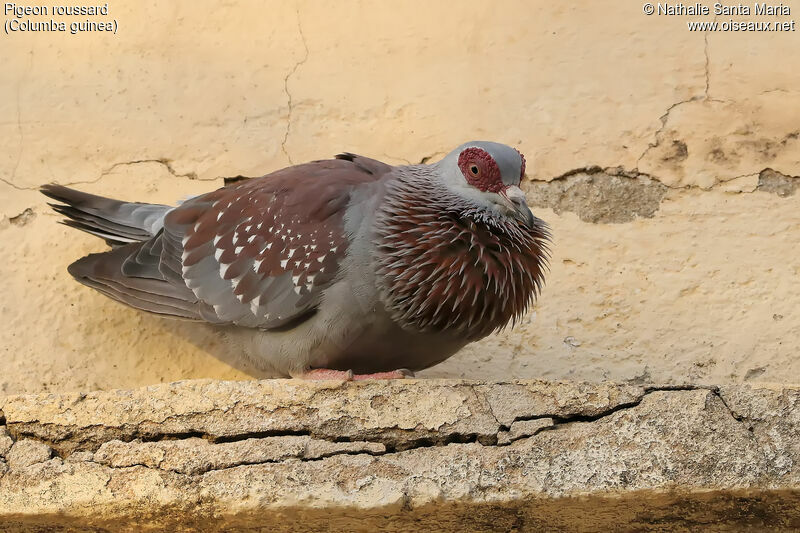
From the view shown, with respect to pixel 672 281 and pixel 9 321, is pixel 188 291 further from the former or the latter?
pixel 672 281

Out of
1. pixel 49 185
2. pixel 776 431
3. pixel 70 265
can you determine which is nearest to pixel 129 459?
pixel 70 265

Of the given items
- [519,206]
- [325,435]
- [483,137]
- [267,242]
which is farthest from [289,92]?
[325,435]

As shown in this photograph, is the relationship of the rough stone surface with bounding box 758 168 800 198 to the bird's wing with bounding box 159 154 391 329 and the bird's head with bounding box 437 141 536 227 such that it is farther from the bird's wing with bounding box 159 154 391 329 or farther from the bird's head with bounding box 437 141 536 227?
the bird's wing with bounding box 159 154 391 329

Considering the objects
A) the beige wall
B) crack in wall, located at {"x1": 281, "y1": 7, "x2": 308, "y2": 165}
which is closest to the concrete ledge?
the beige wall

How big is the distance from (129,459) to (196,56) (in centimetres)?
175

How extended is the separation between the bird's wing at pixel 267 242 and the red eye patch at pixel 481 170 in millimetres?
327

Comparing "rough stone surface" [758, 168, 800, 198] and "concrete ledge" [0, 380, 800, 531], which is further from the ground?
"rough stone surface" [758, 168, 800, 198]

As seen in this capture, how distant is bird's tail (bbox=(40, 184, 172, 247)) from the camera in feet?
11.2

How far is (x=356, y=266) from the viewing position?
115 inches

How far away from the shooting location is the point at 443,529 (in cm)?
262

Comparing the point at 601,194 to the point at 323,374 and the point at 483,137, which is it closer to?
the point at 483,137

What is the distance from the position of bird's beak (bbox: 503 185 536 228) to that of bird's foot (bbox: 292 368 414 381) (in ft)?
1.72

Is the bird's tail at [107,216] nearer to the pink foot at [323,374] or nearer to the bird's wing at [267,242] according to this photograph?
the bird's wing at [267,242]

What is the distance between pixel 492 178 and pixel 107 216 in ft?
4.32
